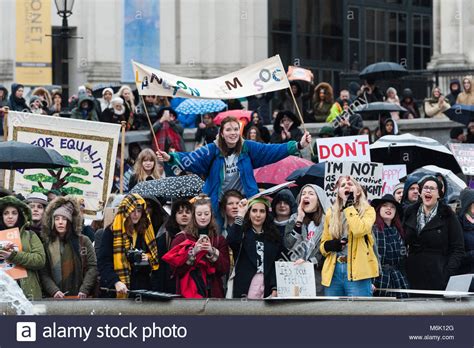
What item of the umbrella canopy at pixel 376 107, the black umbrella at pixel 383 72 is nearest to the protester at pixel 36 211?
the umbrella canopy at pixel 376 107

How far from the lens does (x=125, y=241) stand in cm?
1459

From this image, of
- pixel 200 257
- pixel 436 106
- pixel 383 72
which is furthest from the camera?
pixel 383 72

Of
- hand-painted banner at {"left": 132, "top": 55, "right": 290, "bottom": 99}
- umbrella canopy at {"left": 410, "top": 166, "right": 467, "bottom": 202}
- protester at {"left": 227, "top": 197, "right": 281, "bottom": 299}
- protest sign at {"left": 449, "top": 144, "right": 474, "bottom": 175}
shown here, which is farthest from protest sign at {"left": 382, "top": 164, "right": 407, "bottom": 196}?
protester at {"left": 227, "top": 197, "right": 281, "bottom": 299}

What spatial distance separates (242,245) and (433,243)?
1.91 metres

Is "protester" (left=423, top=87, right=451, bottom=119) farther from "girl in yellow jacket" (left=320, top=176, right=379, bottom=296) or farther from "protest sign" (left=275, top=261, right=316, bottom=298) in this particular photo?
"protest sign" (left=275, top=261, right=316, bottom=298)

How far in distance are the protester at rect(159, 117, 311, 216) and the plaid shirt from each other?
1.44 m

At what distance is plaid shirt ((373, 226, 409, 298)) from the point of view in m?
15.1

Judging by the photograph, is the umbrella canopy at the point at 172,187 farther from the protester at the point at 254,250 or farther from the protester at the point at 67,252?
the protester at the point at 254,250

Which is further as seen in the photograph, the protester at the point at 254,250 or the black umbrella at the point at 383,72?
the black umbrella at the point at 383,72

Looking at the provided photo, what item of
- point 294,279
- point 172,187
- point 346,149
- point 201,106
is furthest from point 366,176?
point 201,106

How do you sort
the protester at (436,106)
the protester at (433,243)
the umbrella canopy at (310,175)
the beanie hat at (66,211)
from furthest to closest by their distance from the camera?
the protester at (436,106) < the umbrella canopy at (310,175) < the protester at (433,243) < the beanie hat at (66,211)

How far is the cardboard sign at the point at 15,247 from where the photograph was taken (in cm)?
1416

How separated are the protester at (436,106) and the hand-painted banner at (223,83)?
40.6ft

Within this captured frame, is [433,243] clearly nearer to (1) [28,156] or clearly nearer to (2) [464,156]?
(1) [28,156]
